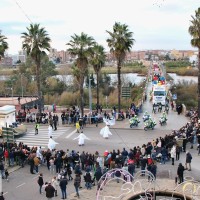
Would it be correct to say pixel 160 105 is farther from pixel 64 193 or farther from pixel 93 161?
pixel 64 193

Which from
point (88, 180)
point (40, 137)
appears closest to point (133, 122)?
point (40, 137)

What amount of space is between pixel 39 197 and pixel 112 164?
443cm

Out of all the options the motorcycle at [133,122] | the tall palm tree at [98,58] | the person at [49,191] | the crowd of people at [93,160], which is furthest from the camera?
the tall palm tree at [98,58]

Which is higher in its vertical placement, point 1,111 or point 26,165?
point 1,111

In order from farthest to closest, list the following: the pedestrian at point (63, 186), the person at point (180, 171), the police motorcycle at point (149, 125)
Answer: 1. the police motorcycle at point (149, 125)
2. the person at point (180, 171)
3. the pedestrian at point (63, 186)

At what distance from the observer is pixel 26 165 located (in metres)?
23.8

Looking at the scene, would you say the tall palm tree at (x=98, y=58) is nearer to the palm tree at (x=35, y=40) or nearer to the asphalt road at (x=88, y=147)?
the palm tree at (x=35, y=40)

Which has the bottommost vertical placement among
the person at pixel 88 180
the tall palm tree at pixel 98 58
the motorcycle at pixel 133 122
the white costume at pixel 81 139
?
the person at pixel 88 180

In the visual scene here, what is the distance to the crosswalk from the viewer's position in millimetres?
29212

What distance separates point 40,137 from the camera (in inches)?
1228

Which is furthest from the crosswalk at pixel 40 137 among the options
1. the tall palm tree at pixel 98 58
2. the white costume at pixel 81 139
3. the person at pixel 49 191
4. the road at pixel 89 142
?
the person at pixel 49 191

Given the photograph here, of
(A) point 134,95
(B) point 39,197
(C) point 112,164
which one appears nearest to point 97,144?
(C) point 112,164

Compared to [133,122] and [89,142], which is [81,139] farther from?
[133,122]

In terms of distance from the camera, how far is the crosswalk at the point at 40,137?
29.2 metres
